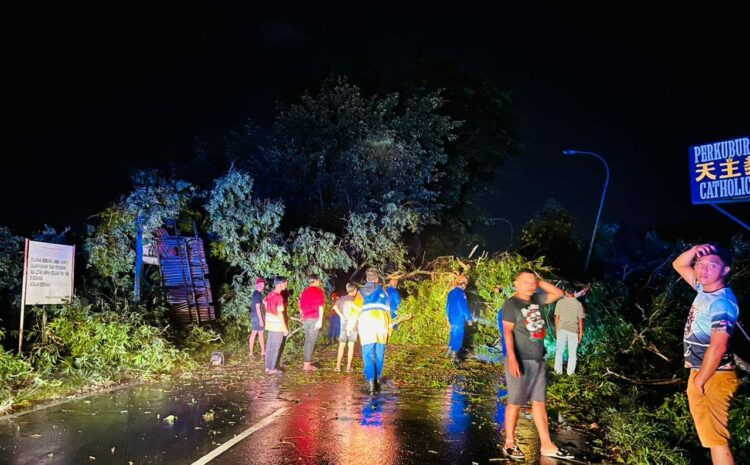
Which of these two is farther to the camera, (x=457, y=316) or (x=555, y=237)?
(x=555, y=237)

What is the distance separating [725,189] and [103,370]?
1222cm

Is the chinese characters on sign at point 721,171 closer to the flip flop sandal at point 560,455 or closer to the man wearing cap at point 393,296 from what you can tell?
the man wearing cap at point 393,296

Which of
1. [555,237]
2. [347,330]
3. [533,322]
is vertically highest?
[555,237]

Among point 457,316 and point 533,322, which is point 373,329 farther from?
point 533,322

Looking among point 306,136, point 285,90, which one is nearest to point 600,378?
point 306,136

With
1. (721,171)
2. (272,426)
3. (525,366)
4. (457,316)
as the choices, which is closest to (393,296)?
(457,316)

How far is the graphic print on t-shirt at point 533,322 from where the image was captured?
18.7 ft

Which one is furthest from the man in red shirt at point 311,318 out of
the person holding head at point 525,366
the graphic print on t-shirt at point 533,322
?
the graphic print on t-shirt at point 533,322

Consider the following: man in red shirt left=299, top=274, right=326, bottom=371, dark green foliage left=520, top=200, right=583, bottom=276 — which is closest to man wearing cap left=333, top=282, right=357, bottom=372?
man in red shirt left=299, top=274, right=326, bottom=371

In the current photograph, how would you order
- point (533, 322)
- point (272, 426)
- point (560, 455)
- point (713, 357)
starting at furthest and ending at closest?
point (272, 426) → point (533, 322) → point (560, 455) → point (713, 357)

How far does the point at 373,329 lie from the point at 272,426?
2.77 m

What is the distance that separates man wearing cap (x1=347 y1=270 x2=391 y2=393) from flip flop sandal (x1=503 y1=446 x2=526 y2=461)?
3605 mm

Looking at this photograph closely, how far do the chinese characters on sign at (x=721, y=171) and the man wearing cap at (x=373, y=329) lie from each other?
289 inches

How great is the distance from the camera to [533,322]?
5699 millimetres
